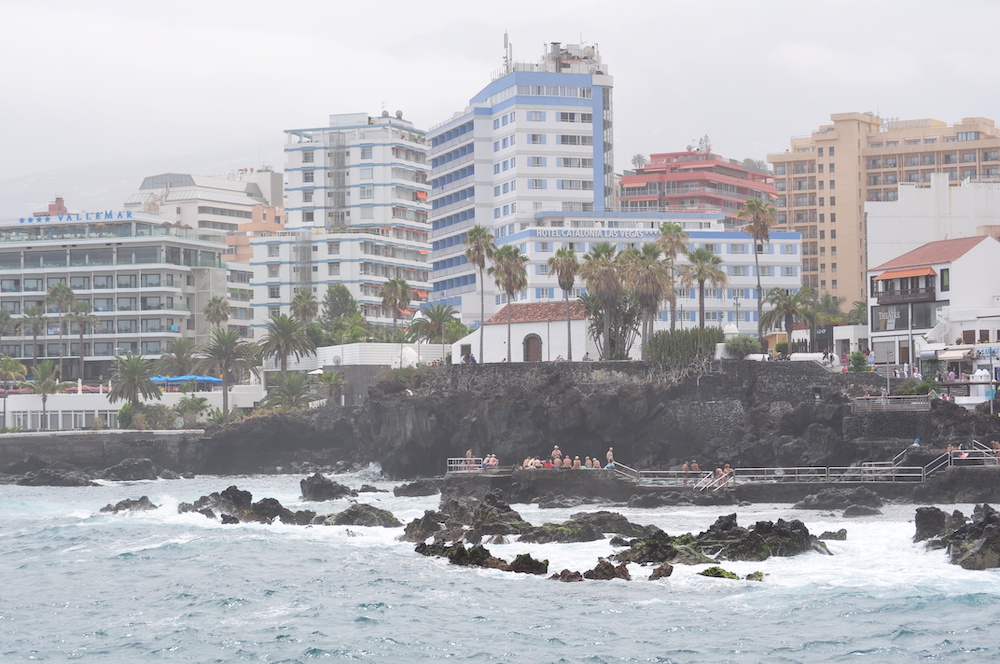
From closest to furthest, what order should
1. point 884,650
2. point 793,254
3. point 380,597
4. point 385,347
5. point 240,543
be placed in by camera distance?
1. point 884,650
2. point 380,597
3. point 240,543
4. point 385,347
5. point 793,254

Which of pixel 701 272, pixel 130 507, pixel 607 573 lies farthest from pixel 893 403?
pixel 130 507

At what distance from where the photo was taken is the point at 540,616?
36.0 metres

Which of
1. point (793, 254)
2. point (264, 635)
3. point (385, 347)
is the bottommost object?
point (264, 635)

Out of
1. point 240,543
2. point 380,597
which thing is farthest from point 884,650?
point 240,543

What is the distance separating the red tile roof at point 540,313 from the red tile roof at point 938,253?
1865 cm

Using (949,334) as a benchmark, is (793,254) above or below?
above

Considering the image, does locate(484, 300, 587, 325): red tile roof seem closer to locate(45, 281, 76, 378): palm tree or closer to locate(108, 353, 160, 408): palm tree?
locate(108, 353, 160, 408): palm tree

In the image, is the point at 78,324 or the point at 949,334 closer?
the point at 949,334

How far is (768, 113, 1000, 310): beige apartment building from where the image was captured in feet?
507

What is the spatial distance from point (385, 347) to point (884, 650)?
7264 centimetres

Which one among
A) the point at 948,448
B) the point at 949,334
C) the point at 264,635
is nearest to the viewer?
the point at 264,635

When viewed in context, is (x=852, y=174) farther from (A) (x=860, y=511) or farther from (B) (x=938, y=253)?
(A) (x=860, y=511)

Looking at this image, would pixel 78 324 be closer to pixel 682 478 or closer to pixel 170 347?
pixel 170 347

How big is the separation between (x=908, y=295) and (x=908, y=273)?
1.37 m
